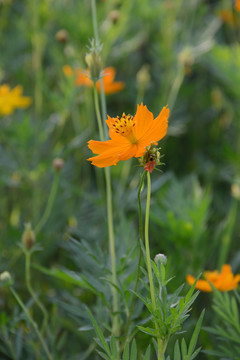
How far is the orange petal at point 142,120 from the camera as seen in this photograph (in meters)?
0.52

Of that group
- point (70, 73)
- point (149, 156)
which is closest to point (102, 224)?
point (70, 73)

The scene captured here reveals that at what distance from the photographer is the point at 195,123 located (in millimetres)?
1560

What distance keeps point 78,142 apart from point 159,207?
241 mm

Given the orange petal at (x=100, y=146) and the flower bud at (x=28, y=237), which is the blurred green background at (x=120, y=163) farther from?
the orange petal at (x=100, y=146)

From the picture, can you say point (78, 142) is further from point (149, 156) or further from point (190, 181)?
point (149, 156)

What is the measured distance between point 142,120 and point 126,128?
24 millimetres

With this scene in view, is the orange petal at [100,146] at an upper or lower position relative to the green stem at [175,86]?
lower

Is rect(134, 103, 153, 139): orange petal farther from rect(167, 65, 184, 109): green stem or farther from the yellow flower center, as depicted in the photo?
rect(167, 65, 184, 109): green stem

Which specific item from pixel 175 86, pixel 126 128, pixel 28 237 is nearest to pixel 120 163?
pixel 175 86

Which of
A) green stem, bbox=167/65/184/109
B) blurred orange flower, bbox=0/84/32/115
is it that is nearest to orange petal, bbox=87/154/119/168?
blurred orange flower, bbox=0/84/32/115

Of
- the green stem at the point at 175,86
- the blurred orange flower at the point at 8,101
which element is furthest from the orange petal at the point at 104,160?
the green stem at the point at 175,86

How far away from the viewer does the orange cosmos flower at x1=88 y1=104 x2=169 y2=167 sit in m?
0.49

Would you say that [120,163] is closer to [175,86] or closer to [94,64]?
[175,86]

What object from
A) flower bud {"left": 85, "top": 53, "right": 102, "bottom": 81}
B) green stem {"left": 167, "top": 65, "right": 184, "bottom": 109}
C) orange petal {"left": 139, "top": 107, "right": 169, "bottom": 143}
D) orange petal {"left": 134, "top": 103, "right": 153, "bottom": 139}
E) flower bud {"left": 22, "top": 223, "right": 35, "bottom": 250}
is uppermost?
green stem {"left": 167, "top": 65, "right": 184, "bottom": 109}
